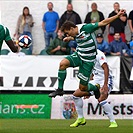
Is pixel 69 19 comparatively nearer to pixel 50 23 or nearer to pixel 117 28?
pixel 50 23

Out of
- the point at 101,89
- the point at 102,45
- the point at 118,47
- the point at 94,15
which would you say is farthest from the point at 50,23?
the point at 101,89

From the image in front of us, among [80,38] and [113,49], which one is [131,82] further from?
[80,38]

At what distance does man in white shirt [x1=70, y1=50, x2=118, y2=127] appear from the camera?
17297 mm

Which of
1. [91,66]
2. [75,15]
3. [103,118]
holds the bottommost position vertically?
[103,118]

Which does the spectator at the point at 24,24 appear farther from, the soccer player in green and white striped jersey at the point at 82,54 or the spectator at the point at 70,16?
the soccer player in green and white striped jersey at the point at 82,54

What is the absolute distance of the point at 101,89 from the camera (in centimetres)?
1789

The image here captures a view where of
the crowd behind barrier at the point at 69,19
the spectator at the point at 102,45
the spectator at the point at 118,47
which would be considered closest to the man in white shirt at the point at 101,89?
the spectator at the point at 102,45

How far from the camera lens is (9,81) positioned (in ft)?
78.8

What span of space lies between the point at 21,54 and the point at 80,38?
8.31 metres

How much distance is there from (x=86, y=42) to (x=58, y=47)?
8.51 meters

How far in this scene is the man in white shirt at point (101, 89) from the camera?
681 inches

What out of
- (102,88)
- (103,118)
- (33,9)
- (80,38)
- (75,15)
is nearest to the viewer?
(80,38)

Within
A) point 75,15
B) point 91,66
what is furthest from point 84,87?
point 75,15

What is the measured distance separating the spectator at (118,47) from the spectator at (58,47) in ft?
5.71
